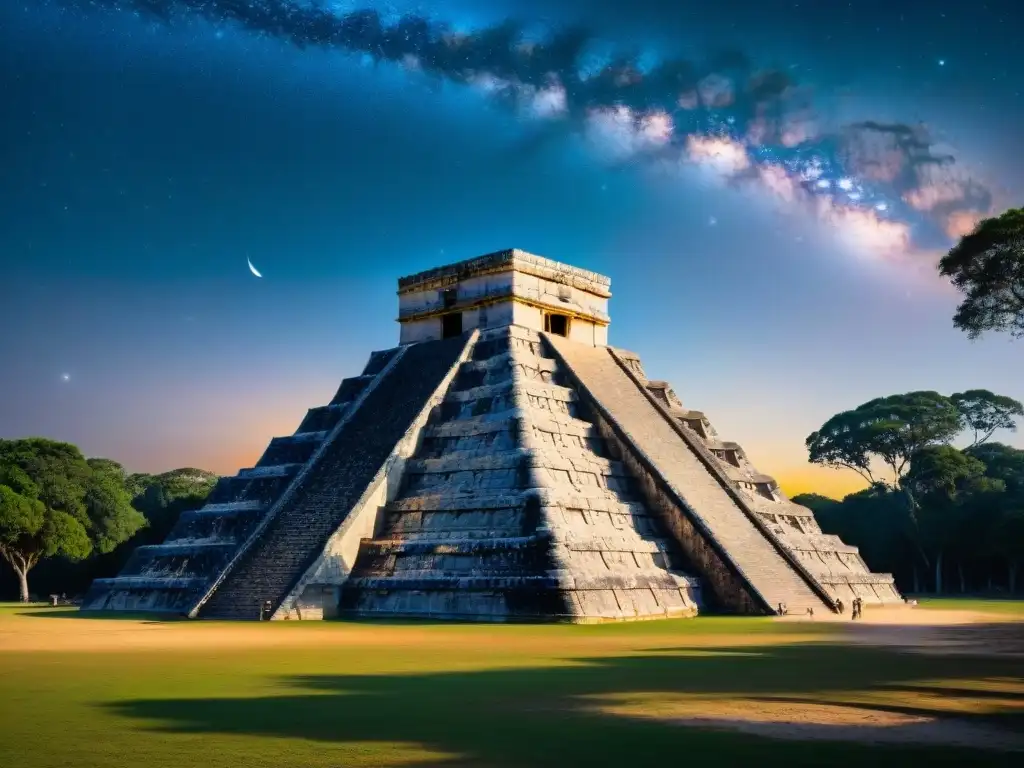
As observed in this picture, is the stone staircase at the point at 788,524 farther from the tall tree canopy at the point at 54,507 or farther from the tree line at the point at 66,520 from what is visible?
the tall tree canopy at the point at 54,507

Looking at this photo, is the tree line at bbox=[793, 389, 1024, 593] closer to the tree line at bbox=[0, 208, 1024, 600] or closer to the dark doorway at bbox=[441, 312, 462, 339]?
the tree line at bbox=[0, 208, 1024, 600]

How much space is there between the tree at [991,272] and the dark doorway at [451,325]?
1333 centimetres

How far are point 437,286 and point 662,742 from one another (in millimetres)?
24303

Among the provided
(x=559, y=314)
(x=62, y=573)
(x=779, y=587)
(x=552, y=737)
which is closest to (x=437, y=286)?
(x=559, y=314)

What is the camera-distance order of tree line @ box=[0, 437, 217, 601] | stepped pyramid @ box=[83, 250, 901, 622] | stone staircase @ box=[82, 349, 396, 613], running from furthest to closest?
tree line @ box=[0, 437, 217, 601], stone staircase @ box=[82, 349, 396, 613], stepped pyramid @ box=[83, 250, 901, 622]

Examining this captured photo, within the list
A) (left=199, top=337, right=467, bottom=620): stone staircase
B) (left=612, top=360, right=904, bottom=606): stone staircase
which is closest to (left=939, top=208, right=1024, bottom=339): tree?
(left=612, top=360, right=904, bottom=606): stone staircase

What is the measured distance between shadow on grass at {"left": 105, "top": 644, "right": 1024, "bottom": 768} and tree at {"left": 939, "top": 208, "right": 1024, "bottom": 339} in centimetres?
1329

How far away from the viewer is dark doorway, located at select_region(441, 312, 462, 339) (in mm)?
30172

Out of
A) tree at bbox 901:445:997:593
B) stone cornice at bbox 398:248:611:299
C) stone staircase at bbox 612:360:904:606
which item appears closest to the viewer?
stone staircase at bbox 612:360:904:606

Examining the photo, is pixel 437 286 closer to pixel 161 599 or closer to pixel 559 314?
pixel 559 314

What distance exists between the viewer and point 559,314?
1180 inches

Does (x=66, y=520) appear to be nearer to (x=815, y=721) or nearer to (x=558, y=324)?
(x=558, y=324)

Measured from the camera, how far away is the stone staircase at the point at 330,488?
21.7 m

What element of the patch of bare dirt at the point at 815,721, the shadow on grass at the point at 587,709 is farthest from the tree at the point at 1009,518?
the patch of bare dirt at the point at 815,721
